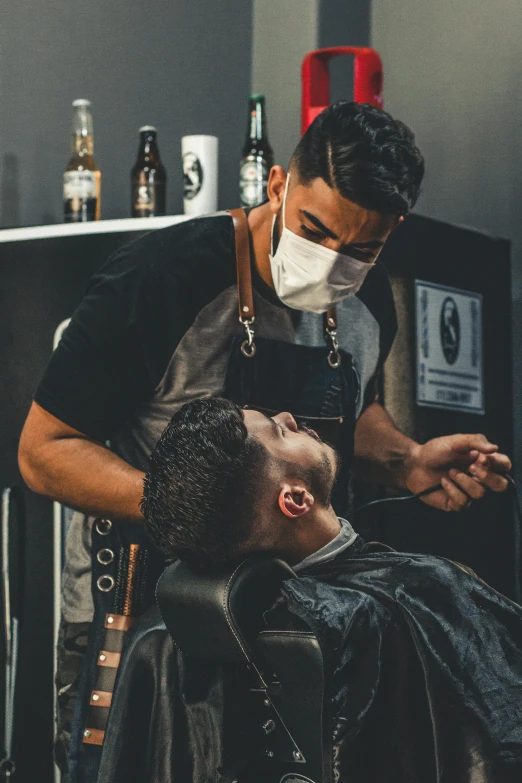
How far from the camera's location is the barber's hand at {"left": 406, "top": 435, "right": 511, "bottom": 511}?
1.91 meters

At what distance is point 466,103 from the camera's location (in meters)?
3.37

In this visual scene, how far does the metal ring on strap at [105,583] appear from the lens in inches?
78.6

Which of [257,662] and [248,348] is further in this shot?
[248,348]

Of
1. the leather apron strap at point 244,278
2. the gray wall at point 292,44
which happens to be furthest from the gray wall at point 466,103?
the leather apron strap at point 244,278

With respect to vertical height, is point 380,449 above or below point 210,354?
below

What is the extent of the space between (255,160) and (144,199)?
1.13ft

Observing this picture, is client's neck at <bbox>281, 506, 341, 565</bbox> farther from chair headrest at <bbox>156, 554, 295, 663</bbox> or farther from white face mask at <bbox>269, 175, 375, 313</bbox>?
white face mask at <bbox>269, 175, 375, 313</bbox>

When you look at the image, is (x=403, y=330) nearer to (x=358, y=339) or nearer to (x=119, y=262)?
(x=358, y=339)

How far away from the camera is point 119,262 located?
199 centimetres

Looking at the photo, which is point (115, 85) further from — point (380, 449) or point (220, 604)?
point (220, 604)

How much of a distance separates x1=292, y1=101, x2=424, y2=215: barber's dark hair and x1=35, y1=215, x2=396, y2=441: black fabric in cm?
24

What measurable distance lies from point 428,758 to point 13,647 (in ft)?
4.43

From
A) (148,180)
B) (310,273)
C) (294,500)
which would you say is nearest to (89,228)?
(148,180)

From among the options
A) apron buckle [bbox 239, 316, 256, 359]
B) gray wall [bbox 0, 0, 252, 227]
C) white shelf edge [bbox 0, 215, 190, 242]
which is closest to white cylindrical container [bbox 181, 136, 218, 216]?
white shelf edge [bbox 0, 215, 190, 242]
